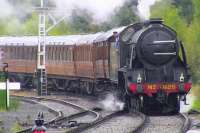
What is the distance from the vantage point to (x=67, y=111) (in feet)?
80.4

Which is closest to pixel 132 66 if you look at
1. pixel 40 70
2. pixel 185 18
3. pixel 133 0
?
pixel 133 0

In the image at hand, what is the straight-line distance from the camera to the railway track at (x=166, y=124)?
16594 millimetres

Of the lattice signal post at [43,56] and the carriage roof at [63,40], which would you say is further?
the lattice signal post at [43,56]

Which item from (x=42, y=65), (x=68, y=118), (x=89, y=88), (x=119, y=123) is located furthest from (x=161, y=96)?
(x=42, y=65)

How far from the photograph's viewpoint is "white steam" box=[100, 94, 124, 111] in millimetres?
24375

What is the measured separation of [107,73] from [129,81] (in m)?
3.50

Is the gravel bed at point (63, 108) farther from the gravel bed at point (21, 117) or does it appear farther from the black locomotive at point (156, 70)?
the black locomotive at point (156, 70)

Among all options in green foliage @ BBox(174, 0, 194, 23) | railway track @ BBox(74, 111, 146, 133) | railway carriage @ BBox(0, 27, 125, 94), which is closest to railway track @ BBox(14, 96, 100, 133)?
railway track @ BBox(74, 111, 146, 133)

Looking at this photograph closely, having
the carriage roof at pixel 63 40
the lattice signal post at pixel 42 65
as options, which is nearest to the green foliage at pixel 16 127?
the carriage roof at pixel 63 40

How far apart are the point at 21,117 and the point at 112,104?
5.19m

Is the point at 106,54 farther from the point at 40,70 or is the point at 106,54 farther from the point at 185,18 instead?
the point at 185,18

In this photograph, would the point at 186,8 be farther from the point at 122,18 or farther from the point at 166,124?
the point at 166,124

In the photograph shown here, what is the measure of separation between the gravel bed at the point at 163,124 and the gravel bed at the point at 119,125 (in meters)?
0.34

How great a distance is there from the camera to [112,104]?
25.5 metres
